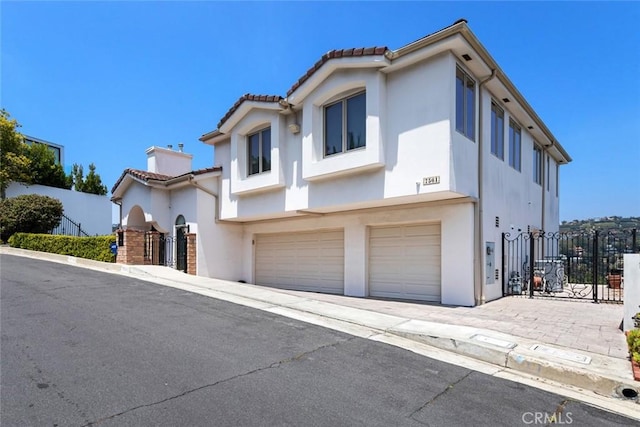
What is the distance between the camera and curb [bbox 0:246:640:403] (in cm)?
487

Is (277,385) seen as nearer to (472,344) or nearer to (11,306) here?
(472,344)

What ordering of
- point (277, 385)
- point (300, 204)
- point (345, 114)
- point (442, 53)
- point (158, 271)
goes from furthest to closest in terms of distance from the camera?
1. point (158, 271)
2. point (300, 204)
3. point (345, 114)
4. point (442, 53)
5. point (277, 385)

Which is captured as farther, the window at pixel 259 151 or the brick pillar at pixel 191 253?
the brick pillar at pixel 191 253

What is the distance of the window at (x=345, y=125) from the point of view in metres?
10.2

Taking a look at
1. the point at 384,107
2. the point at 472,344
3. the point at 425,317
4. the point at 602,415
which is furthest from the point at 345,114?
the point at 602,415

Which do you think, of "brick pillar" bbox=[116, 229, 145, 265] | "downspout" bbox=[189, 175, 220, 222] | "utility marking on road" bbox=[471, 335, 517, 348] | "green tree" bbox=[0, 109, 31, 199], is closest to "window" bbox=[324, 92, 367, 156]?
"utility marking on road" bbox=[471, 335, 517, 348]

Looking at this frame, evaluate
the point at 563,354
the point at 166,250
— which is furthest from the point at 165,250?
the point at 563,354

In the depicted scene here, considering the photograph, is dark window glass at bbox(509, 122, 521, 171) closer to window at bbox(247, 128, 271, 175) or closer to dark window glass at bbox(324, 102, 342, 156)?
dark window glass at bbox(324, 102, 342, 156)

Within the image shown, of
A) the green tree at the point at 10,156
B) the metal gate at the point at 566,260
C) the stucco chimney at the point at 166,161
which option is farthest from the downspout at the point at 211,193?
the green tree at the point at 10,156

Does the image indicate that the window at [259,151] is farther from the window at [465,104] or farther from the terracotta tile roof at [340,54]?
the window at [465,104]

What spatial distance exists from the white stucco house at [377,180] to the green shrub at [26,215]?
779cm

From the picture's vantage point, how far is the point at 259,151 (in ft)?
44.7

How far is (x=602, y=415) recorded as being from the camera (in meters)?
4.12

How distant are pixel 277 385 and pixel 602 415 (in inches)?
143
